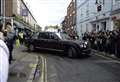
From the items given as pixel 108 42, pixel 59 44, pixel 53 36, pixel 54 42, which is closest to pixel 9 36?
pixel 59 44

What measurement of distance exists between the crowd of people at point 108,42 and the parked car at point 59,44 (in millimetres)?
1686

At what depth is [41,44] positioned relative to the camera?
18.6m

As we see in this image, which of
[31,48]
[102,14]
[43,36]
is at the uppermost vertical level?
[102,14]

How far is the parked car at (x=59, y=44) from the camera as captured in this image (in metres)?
15.6

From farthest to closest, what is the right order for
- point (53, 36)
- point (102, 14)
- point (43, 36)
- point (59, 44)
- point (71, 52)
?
point (102, 14) → point (43, 36) → point (53, 36) → point (59, 44) → point (71, 52)

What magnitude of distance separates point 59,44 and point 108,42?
3.35 m

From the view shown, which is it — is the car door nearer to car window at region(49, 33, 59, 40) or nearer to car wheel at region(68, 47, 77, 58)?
car window at region(49, 33, 59, 40)

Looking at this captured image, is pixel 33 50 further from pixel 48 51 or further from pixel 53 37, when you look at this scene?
pixel 53 37

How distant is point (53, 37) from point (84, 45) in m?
2.74

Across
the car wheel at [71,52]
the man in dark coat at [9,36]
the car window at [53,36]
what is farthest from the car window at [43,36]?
the man in dark coat at [9,36]

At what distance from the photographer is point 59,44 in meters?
16.7

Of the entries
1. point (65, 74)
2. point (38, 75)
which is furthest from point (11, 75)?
point (65, 74)

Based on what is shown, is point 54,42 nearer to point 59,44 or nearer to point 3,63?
point 59,44

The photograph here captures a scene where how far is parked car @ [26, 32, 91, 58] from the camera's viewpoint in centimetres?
1559
